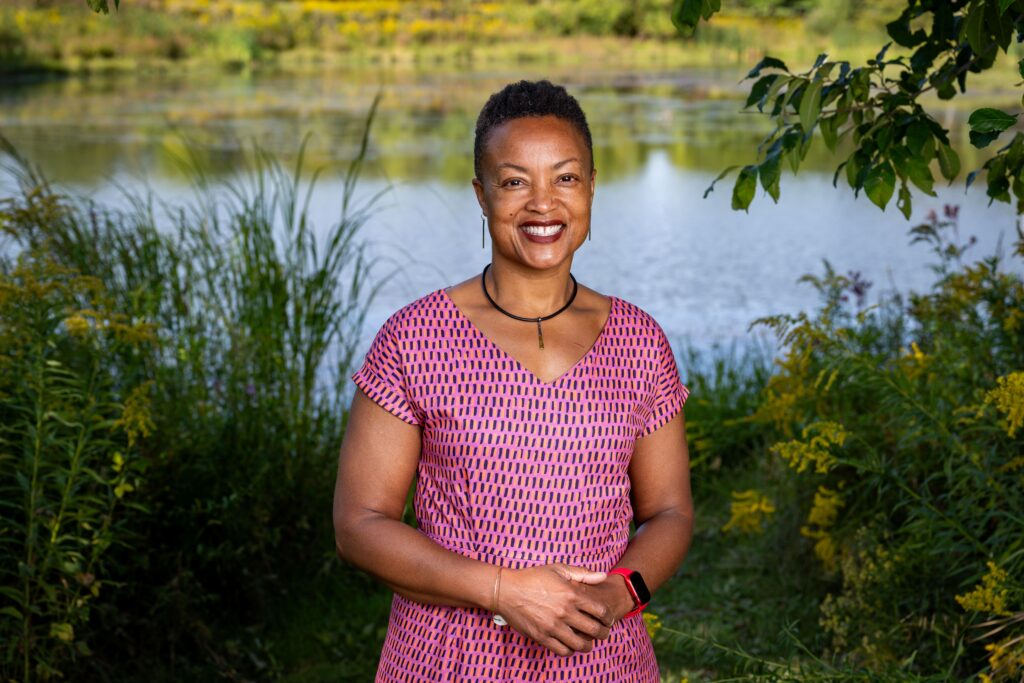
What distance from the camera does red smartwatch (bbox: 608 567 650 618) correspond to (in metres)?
1.64

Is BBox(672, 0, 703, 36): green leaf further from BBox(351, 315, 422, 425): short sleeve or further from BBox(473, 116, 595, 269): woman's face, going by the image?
BBox(351, 315, 422, 425): short sleeve

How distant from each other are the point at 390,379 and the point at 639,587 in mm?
440

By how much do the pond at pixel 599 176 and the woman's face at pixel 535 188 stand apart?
2.89 m

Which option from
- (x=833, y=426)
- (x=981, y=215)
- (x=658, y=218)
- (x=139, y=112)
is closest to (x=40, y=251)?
(x=833, y=426)

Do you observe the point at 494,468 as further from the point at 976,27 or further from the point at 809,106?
the point at 976,27

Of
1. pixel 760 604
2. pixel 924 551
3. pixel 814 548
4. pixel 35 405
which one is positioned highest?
pixel 35 405

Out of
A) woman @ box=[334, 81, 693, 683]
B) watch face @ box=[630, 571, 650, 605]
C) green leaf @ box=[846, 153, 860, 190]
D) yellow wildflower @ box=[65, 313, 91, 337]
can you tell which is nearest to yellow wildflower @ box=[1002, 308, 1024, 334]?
green leaf @ box=[846, 153, 860, 190]

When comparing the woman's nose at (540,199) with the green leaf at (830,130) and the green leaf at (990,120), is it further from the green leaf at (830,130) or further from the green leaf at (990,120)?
the green leaf at (830,130)

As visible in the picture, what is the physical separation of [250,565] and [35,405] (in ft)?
3.51

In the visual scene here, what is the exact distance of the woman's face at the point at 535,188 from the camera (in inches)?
66.1

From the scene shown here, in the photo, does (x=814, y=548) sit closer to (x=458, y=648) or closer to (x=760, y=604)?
(x=760, y=604)

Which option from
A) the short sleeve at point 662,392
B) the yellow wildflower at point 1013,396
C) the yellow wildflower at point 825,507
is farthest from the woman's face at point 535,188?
the yellow wildflower at point 825,507

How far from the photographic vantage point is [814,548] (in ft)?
11.1

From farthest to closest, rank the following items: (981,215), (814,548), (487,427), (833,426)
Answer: (981,215) → (814,548) → (833,426) → (487,427)
